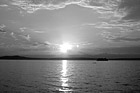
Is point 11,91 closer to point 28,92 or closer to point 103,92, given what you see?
point 28,92

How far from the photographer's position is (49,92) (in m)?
50.5

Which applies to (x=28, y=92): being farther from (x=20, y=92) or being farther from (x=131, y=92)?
(x=131, y=92)

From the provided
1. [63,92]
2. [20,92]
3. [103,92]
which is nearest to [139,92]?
[103,92]

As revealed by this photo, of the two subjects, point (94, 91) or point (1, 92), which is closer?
point (1, 92)

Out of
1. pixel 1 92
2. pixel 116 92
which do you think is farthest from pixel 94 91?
pixel 1 92

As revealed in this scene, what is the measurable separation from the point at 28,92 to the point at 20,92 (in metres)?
2.30

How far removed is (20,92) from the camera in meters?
49.9

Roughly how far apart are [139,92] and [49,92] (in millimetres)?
27074

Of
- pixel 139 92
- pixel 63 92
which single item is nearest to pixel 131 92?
pixel 139 92

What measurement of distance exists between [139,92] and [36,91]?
3126cm

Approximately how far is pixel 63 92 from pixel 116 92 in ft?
52.9

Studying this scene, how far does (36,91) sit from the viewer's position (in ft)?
171

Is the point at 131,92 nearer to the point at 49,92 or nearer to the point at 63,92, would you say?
the point at 63,92

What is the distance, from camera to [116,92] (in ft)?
169
